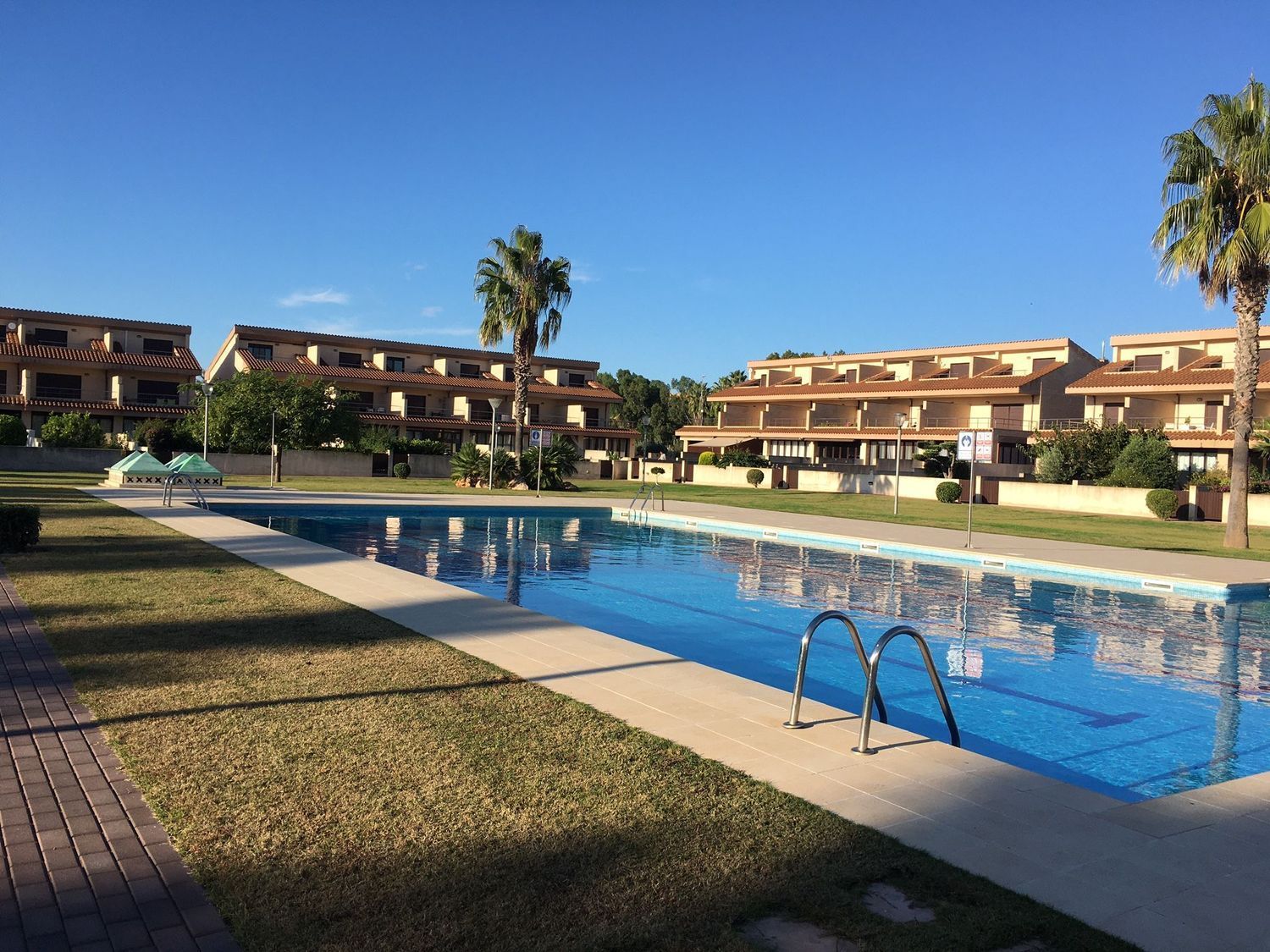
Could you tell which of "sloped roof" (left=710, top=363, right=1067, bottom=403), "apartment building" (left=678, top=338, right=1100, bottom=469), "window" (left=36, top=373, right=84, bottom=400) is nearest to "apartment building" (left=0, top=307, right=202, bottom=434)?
"window" (left=36, top=373, right=84, bottom=400)

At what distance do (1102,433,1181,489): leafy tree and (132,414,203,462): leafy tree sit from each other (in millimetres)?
40870

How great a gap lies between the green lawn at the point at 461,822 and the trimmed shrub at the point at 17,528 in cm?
728

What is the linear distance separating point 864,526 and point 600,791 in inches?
916

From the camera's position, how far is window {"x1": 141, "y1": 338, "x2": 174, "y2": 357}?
56.7 m

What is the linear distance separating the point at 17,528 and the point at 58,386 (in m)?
45.0

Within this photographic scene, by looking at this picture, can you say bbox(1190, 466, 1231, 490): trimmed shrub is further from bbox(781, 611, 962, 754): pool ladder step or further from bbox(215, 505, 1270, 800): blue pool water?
bbox(781, 611, 962, 754): pool ladder step

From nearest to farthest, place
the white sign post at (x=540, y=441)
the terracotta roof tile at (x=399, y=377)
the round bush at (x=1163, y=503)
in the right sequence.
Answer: the round bush at (x=1163, y=503) → the white sign post at (x=540, y=441) → the terracotta roof tile at (x=399, y=377)

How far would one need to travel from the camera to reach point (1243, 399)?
83.5 feet

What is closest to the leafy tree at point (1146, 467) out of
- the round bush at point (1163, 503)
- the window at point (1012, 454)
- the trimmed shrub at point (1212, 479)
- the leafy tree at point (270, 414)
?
the trimmed shrub at point (1212, 479)

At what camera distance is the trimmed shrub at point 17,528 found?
46.2ft

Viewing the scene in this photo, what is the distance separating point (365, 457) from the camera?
166 feet

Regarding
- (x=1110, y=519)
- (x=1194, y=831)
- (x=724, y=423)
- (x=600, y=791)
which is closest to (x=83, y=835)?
(x=600, y=791)

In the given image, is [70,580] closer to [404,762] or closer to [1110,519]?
[404,762]

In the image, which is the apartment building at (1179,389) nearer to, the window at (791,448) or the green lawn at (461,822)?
the window at (791,448)
